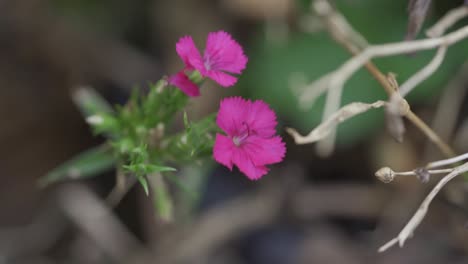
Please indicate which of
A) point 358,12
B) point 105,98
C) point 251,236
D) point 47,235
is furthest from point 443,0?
point 47,235

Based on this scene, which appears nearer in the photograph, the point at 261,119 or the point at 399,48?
the point at 261,119

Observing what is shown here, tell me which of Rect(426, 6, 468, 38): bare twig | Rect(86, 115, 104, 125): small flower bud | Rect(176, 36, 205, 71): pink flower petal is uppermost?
Rect(426, 6, 468, 38): bare twig

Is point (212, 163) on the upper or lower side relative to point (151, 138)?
upper

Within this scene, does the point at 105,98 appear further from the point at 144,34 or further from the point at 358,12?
the point at 358,12

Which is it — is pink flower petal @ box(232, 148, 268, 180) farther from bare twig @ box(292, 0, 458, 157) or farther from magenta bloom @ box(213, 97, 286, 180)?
bare twig @ box(292, 0, 458, 157)

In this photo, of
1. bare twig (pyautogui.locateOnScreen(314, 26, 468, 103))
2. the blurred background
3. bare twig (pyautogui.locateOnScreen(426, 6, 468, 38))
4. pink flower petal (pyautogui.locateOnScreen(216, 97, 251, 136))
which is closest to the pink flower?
pink flower petal (pyautogui.locateOnScreen(216, 97, 251, 136))

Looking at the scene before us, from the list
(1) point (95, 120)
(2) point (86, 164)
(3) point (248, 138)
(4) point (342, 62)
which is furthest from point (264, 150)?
(4) point (342, 62)

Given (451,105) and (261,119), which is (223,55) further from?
(451,105)
